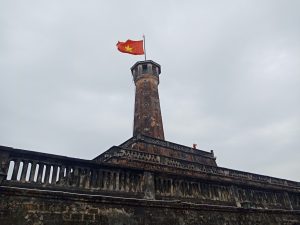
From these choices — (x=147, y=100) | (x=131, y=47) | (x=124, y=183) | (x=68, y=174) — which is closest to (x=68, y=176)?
(x=68, y=174)

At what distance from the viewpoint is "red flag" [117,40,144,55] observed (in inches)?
809

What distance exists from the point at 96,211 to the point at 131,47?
1662 cm

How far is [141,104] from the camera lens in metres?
21.3

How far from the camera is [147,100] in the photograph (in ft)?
70.4

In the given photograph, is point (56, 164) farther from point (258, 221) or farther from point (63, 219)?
point (258, 221)

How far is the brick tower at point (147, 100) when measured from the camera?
777 inches

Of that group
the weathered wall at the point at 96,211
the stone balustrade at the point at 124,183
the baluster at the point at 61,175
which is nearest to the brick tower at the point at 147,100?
the stone balustrade at the point at 124,183

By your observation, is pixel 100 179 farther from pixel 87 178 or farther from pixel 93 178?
pixel 87 178

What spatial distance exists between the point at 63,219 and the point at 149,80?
1795 centimetres

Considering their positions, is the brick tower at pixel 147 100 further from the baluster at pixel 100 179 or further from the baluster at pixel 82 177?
the baluster at pixel 82 177

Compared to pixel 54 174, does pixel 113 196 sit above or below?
below

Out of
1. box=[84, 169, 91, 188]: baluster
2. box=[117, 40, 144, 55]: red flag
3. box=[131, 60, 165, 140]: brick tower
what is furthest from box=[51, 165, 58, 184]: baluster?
box=[117, 40, 144, 55]: red flag

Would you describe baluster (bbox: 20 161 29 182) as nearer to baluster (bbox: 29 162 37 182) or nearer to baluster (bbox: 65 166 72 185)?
baluster (bbox: 29 162 37 182)

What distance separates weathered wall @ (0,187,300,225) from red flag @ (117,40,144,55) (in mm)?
15215
